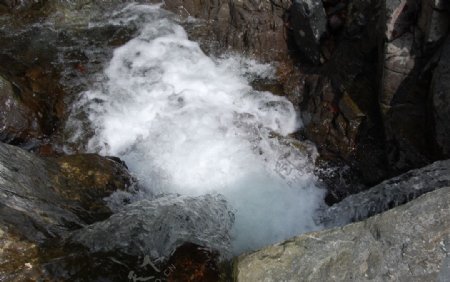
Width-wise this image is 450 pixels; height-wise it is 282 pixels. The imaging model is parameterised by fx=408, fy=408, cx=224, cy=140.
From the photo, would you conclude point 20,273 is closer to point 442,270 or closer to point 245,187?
point 442,270

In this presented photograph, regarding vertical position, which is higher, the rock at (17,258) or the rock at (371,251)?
the rock at (371,251)

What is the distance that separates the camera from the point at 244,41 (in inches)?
318

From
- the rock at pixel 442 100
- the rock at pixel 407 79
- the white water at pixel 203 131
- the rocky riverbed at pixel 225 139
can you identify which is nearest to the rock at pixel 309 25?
the rocky riverbed at pixel 225 139

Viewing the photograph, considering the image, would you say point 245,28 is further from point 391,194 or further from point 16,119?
point 391,194

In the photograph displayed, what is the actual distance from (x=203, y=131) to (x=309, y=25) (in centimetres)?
262

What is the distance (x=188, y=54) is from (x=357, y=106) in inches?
142

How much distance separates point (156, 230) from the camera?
3.72m

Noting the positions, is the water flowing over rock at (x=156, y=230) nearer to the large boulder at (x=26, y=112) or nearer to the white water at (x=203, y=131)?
the white water at (x=203, y=131)

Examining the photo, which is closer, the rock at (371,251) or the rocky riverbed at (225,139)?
the rock at (371,251)

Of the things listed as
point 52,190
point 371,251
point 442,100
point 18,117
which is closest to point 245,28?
point 442,100

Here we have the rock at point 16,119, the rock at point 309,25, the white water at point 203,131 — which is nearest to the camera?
the white water at point 203,131

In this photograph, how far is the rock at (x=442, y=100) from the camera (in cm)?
483

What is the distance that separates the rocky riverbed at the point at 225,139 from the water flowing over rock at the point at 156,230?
18 millimetres

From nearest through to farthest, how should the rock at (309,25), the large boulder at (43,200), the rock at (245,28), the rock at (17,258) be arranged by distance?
1. the rock at (17,258)
2. the large boulder at (43,200)
3. the rock at (309,25)
4. the rock at (245,28)
